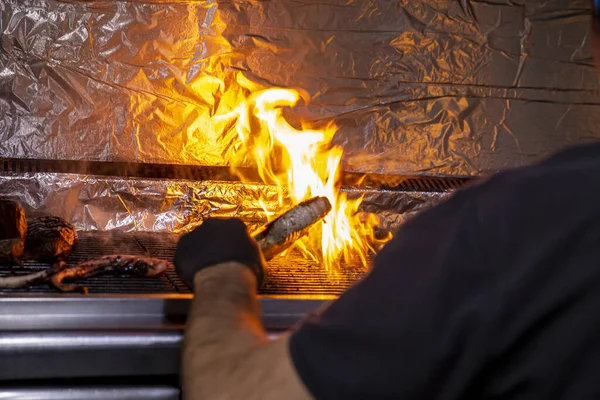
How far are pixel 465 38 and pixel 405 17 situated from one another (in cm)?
29

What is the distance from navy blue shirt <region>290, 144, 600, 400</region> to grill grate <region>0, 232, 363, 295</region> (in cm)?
97

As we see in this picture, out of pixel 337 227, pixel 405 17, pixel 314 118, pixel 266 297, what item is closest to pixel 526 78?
pixel 405 17

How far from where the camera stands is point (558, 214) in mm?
605

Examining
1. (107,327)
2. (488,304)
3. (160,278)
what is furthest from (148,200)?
(488,304)

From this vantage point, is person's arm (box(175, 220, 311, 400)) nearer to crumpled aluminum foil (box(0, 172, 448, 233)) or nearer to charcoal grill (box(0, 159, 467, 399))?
charcoal grill (box(0, 159, 467, 399))

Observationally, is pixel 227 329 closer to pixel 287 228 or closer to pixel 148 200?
pixel 287 228

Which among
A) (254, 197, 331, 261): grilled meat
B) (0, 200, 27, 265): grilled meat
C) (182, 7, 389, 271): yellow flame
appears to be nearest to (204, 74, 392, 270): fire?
(182, 7, 389, 271): yellow flame

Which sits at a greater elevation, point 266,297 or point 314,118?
point 314,118

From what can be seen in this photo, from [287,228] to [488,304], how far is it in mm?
1280

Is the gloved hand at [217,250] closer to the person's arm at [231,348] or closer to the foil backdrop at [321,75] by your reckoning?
the person's arm at [231,348]

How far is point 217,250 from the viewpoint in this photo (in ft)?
3.80

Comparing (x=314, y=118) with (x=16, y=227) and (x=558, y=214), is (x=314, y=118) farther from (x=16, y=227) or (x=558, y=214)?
(x=558, y=214)

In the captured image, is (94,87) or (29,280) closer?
(29,280)

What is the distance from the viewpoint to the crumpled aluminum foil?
101 inches
